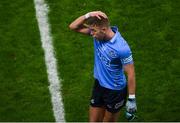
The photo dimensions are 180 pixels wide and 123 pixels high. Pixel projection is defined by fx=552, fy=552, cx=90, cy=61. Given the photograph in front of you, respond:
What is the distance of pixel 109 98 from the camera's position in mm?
9344

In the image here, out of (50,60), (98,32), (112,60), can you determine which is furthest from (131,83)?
(50,60)

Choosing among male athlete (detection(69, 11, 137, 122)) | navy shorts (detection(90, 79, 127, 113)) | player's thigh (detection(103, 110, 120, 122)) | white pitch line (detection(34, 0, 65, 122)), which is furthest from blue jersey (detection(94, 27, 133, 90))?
white pitch line (detection(34, 0, 65, 122))

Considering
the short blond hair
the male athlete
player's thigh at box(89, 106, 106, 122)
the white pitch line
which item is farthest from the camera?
the white pitch line

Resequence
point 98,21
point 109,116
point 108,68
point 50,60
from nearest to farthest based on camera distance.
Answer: point 98,21 → point 108,68 → point 109,116 → point 50,60

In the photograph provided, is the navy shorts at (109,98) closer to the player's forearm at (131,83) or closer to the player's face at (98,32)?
the player's forearm at (131,83)

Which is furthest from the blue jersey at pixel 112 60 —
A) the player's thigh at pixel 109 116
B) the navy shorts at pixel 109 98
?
the player's thigh at pixel 109 116

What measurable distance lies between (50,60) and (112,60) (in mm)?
3588

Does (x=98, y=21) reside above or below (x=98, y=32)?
above

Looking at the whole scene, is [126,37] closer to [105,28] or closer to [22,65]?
[22,65]

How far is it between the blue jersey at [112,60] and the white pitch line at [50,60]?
2001 millimetres

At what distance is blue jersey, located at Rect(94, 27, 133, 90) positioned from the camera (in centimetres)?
869

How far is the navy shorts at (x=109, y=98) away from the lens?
932 centimetres

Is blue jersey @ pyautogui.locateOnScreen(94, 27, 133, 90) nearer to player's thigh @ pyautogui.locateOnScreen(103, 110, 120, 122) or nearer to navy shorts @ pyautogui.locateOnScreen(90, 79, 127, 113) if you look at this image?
navy shorts @ pyautogui.locateOnScreen(90, 79, 127, 113)

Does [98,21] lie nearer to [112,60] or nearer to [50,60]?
[112,60]
